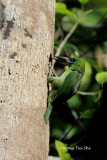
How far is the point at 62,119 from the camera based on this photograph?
3.85 m

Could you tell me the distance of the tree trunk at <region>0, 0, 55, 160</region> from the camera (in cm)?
173

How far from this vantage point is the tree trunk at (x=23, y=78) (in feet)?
5.66

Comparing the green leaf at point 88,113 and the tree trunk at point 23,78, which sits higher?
the tree trunk at point 23,78

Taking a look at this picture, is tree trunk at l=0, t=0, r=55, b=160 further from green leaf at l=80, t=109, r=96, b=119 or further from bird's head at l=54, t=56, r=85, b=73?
green leaf at l=80, t=109, r=96, b=119

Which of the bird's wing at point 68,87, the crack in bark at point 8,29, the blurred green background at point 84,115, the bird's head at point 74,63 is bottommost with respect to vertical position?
the blurred green background at point 84,115

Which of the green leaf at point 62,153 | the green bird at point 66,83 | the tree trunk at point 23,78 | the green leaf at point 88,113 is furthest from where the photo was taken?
the green leaf at point 88,113

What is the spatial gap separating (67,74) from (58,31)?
1.50 metres

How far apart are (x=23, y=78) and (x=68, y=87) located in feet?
2.31

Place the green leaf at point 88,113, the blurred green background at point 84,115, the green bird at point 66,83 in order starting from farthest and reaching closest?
the blurred green background at point 84,115 → the green leaf at point 88,113 → the green bird at point 66,83

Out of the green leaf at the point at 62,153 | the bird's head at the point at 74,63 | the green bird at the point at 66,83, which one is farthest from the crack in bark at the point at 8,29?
the green leaf at the point at 62,153

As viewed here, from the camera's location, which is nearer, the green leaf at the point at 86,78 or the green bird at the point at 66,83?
the green bird at the point at 66,83

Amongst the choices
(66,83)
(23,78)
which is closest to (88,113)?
(66,83)

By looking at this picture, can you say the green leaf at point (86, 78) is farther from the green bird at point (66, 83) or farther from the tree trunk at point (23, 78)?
the tree trunk at point (23, 78)

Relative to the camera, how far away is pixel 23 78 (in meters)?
1.89
